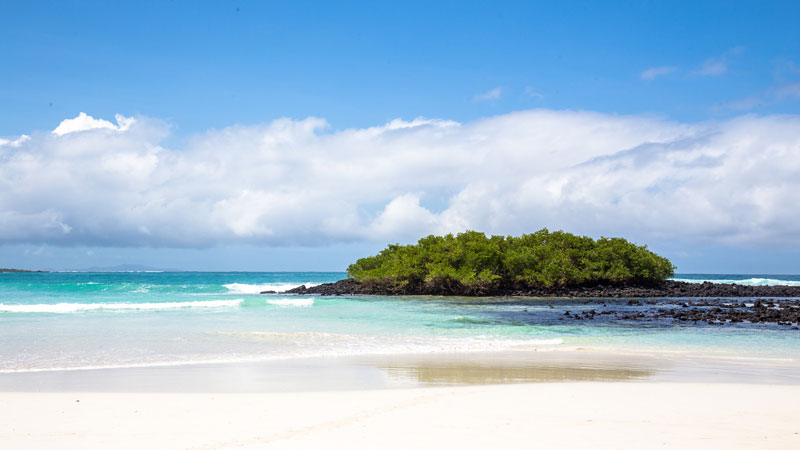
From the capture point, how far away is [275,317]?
88.5ft

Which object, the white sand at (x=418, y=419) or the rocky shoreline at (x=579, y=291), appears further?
the rocky shoreline at (x=579, y=291)

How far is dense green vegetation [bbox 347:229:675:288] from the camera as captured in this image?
45156 mm

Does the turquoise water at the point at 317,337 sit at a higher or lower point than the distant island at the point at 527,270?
lower

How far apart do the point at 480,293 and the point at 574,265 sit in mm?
8601

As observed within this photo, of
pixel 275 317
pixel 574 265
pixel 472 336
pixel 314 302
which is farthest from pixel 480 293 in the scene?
pixel 472 336

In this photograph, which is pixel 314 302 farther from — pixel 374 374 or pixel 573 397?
pixel 573 397

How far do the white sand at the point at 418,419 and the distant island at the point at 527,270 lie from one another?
3506 cm

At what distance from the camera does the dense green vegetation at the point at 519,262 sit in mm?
45156

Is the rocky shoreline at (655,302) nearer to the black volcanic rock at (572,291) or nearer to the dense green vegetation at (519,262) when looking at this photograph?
the black volcanic rock at (572,291)

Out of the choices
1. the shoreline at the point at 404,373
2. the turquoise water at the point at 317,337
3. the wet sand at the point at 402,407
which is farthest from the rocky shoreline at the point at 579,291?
the wet sand at the point at 402,407

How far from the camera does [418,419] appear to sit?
7.49m

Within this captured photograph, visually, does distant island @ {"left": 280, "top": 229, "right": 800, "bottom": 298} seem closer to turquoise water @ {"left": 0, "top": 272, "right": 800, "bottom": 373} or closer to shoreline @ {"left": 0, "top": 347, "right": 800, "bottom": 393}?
turquoise water @ {"left": 0, "top": 272, "right": 800, "bottom": 373}

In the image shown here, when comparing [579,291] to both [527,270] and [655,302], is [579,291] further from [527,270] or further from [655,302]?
[655,302]

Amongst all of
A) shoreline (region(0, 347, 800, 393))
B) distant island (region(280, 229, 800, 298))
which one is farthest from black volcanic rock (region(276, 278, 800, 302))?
shoreline (region(0, 347, 800, 393))
